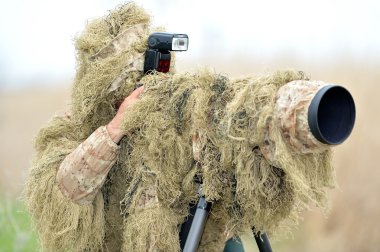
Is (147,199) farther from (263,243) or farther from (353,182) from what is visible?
(353,182)

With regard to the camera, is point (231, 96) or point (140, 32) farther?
point (140, 32)

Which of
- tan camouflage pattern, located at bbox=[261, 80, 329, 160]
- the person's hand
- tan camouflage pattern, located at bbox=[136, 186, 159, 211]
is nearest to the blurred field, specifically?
the person's hand

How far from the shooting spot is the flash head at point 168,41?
91.0 inches

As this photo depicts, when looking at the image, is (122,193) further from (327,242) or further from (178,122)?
(327,242)

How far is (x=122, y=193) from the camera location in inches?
95.0

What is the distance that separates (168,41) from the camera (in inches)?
91.0

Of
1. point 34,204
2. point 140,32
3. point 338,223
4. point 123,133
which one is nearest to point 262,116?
point 123,133

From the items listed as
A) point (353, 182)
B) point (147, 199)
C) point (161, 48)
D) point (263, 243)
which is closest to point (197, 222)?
point (147, 199)

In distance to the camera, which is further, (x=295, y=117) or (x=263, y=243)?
(x=263, y=243)

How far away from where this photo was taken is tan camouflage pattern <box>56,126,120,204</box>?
7.45 ft

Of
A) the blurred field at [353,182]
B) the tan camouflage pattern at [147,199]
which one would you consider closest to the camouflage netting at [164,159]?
the tan camouflage pattern at [147,199]

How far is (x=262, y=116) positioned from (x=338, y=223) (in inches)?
115

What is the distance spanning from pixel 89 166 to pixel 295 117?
27.8 inches

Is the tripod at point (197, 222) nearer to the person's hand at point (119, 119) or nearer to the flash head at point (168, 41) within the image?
the person's hand at point (119, 119)
